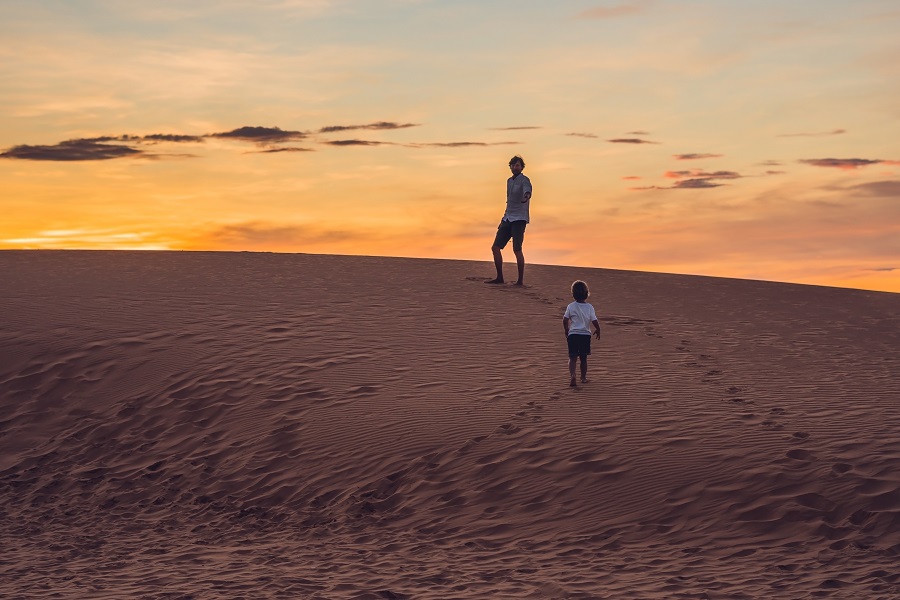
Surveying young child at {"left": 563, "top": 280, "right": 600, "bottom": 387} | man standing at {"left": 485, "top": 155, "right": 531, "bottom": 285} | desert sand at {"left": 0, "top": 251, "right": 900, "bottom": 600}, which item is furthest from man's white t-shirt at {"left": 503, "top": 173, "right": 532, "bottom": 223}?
young child at {"left": 563, "top": 280, "right": 600, "bottom": 387}

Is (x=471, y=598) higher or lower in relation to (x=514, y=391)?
lower

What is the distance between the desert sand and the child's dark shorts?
0.46 m

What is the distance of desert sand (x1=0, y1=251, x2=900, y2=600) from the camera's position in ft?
25.8

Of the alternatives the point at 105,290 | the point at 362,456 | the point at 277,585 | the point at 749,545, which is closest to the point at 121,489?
the point at 362,456

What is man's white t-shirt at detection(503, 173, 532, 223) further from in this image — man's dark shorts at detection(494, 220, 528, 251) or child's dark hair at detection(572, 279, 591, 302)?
child's dark hair at detection(572, 279, 591, 302)

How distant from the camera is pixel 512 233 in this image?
17656 millimetres

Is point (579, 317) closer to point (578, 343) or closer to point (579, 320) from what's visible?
point (579, 320)

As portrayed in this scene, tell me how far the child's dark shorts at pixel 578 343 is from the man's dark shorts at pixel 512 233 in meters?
5.93

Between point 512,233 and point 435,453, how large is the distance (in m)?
7.98

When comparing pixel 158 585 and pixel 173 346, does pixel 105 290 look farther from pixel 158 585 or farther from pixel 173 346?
pixel 158 585

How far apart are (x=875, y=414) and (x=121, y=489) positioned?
26.0 feet

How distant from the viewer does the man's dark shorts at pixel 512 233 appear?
17.5m

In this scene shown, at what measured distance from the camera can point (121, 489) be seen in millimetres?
10938

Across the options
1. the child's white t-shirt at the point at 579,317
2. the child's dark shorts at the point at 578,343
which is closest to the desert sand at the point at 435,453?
the child's dark shorts at the point at 578,343
